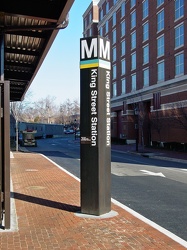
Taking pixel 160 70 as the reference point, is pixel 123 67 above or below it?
above

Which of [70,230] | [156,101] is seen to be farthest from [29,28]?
[156,101]

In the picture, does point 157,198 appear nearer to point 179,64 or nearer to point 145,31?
point 179,64

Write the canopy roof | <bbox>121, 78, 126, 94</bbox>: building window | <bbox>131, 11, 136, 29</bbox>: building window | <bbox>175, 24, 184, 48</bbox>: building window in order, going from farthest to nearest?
<bbox>121, 78, 126, 94</bbox>: building window → <bbox>131, 11, 136, 29</bbox>: building window → <bbox>175, 24, 184, 48</bbox>: building window → the canopy roof

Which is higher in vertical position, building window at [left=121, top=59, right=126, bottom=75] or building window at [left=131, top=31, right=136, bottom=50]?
building window at [left=131, top=31, right=136, bottom=50]

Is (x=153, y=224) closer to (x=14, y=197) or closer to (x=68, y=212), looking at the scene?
(x=68, y=212)

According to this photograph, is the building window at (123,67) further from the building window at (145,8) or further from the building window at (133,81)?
the building window at (145,8)

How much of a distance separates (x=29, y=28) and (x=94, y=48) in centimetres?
137

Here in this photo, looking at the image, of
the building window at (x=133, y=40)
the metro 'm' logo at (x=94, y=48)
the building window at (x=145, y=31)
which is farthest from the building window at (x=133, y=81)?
the metro 'm' logo at (x=94, y=48)

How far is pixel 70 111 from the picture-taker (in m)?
142

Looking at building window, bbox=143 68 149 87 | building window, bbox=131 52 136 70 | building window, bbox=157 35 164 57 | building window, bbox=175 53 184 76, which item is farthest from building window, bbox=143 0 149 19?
building window, bbox=175 53 184 76

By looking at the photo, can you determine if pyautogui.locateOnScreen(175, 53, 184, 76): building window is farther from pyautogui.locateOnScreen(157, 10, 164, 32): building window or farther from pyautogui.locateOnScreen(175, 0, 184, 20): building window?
pyautogui.locateOnScreen(157, 10, 164, 32): building window

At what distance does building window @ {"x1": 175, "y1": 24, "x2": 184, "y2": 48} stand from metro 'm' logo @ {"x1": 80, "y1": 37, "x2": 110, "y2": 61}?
32885 mm

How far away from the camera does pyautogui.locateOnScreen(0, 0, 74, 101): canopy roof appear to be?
6.23 meters

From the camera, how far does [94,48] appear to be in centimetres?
694
